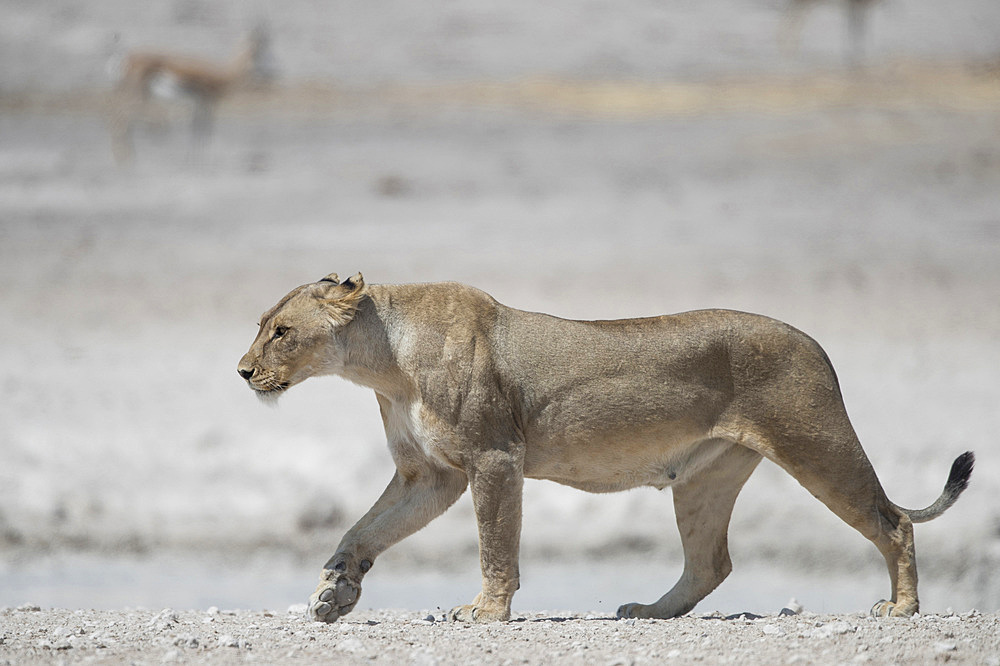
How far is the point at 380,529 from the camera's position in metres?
6.80

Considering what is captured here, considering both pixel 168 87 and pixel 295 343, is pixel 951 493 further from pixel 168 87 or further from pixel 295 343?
pixel 168 87

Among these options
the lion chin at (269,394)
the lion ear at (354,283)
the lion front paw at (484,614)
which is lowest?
the lion front paw at (484,614)

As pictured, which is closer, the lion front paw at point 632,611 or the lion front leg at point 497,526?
the lion front leg at point 497,526

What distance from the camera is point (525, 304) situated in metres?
14.8

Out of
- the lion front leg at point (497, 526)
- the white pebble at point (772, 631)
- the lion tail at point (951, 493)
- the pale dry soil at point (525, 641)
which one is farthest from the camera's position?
the lion tail at point (951, 493)

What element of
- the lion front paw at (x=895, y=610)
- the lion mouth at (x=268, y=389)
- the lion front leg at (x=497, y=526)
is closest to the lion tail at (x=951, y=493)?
the lion front paw at (x=895, y=610)

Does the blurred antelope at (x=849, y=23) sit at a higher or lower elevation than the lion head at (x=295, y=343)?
higher

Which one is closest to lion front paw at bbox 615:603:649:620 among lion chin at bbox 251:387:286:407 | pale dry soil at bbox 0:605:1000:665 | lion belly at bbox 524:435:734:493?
pale dry soil at bbox 0:605:1000:665

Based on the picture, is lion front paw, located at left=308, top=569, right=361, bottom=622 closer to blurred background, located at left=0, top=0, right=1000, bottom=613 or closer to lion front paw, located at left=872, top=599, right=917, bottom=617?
lion front paw, located at left=872, top=599, right=917, bottom=617

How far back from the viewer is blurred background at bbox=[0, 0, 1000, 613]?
1048 cm

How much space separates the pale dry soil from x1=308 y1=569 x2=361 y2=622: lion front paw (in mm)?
75

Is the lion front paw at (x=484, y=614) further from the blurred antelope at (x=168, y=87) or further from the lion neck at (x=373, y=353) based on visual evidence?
the blurred antelope at (x=168, y=87)

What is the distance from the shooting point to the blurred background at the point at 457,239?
10484 mm

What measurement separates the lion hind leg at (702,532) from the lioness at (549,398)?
25 centimetres
